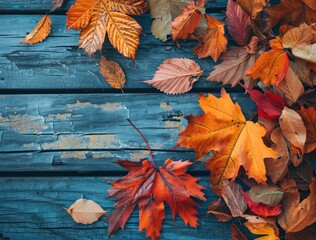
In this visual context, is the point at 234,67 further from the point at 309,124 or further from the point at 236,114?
the point at 309,124

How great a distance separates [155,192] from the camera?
1.46m

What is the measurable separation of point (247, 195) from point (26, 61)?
0.89m

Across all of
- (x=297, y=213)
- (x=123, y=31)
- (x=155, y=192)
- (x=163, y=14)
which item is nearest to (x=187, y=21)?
(x=163, y=14)

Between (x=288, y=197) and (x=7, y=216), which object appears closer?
(x=288, y=197)

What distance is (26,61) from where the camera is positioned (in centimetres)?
164

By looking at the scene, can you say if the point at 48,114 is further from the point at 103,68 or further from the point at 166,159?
the point at 166,159

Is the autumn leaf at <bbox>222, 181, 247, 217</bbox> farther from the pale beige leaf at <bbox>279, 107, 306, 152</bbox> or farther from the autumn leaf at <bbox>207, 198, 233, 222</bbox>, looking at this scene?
the pale beige leaf at <bbox>279, 107, 306, 152</bbox>

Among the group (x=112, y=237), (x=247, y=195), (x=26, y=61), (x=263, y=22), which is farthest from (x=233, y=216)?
(x=26, y=61)

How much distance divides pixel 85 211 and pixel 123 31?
60 cm

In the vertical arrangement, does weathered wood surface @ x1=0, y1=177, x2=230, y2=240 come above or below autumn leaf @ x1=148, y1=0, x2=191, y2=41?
below

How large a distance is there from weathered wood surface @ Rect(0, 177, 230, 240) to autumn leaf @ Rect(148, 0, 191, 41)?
20.4 inches

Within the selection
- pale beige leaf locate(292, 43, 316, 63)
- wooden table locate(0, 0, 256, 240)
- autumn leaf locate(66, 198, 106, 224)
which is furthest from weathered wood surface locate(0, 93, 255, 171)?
pale beige leaf locate(292, 43, 316, 63)

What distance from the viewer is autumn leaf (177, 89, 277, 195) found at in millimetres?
1399

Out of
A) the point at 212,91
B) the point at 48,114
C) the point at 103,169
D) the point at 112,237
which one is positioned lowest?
the point at 112,237
